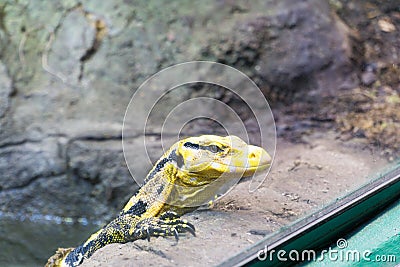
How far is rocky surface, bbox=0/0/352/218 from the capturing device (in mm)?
3625

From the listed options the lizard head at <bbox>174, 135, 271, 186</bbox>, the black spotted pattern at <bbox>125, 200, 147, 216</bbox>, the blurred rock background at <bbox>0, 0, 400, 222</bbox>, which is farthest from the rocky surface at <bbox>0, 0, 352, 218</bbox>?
the lizard head at <bbox>174, 135, 271, 186</bbox>

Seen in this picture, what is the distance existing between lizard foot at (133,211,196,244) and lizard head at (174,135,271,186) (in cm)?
17

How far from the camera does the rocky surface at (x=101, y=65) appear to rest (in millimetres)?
3625

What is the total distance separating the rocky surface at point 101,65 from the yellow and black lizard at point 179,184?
139 centimetres

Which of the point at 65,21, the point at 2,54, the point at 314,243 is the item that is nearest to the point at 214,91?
the point at 65,21

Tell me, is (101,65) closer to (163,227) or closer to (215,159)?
(215,159)

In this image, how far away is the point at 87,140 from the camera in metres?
3.60

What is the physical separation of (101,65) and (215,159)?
1985mm

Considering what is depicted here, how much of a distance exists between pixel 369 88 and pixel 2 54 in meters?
2.30

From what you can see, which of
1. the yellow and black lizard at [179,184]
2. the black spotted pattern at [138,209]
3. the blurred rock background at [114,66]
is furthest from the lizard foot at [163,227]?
the blurred rock background at [114,66]

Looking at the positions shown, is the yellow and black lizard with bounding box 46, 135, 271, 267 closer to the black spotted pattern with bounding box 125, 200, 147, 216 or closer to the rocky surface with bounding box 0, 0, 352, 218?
the black spotted pattern with bounding box 125, 200, 147, 216

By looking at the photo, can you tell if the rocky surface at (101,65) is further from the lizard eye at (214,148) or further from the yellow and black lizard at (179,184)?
the lizard eye at (214,148)

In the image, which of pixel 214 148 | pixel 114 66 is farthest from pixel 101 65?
pixel 214 148

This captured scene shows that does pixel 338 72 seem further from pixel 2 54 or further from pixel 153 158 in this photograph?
pixel 2 54
